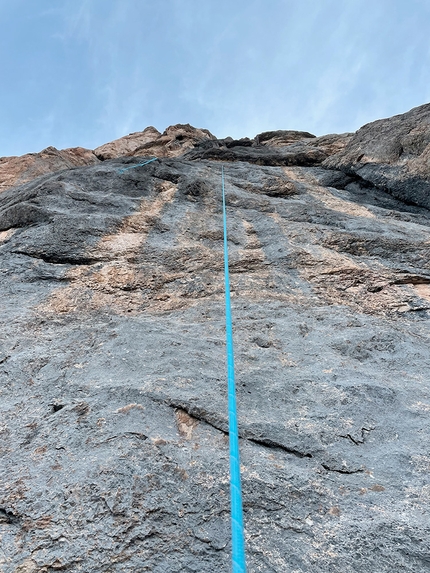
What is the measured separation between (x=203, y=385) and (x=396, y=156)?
8011 mm

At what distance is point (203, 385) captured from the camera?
3.41m

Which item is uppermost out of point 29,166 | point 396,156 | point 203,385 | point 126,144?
point 126,144

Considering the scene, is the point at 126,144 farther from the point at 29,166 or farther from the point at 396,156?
the point at 396,156

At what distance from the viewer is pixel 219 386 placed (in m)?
3.42

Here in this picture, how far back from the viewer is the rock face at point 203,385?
7.13 ft

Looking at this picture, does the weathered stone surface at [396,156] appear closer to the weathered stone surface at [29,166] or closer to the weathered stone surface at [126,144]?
the weathered stone surface at [29,166]

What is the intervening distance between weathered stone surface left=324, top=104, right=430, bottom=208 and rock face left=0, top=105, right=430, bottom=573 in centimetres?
154

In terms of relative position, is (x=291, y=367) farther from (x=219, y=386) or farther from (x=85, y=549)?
(x=85, y=549)

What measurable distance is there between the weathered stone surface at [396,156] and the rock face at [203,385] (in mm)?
1543

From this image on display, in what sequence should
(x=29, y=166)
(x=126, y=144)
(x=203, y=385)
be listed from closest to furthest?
(x=203, y=385) < (x=29, y=166) < (x=126, y=144)

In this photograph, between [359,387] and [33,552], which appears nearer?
[33,552]

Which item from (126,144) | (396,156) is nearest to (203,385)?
(396,156)

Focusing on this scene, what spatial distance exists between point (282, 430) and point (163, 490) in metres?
1.01

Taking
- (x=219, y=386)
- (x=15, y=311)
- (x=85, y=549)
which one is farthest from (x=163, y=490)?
(x=15, y=311)
